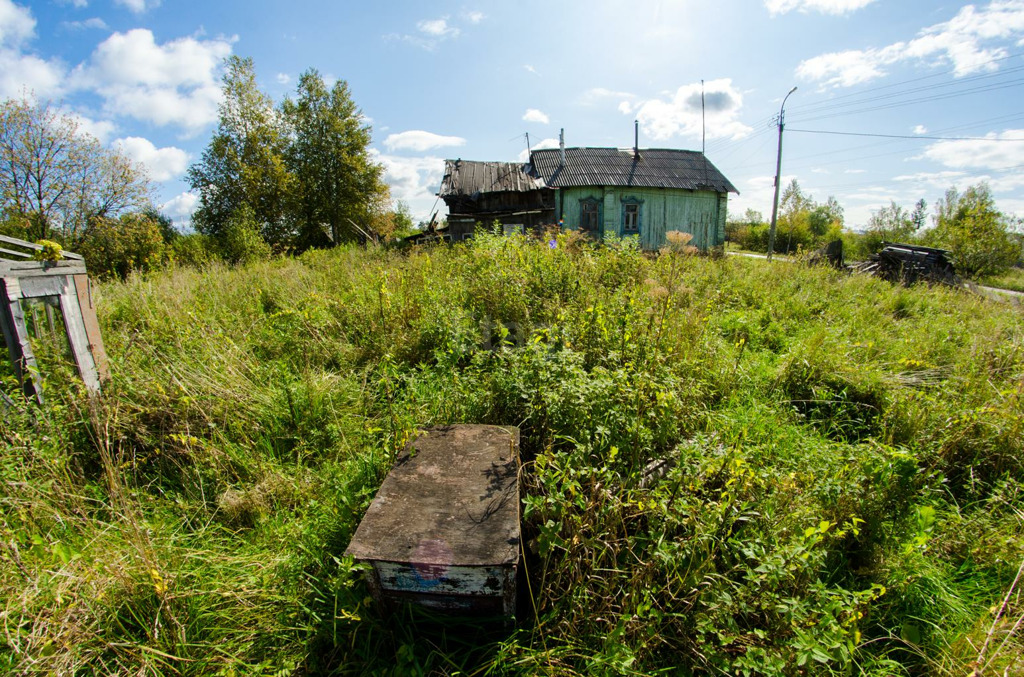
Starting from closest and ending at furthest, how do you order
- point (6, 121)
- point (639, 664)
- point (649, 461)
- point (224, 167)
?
point (639, 664), point (649, 461), point (6, 121), point (224, 167)

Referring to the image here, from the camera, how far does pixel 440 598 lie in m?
1.88

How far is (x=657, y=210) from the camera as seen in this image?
1836cm

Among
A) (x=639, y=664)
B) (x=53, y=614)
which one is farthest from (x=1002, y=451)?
(x=53, y=614)

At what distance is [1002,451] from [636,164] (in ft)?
59.5

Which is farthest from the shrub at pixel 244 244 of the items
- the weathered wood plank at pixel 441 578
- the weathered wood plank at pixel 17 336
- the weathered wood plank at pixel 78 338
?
the weathered wood plank at pixel 441 578

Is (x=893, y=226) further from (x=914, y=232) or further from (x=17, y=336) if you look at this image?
(x=17, y=336)

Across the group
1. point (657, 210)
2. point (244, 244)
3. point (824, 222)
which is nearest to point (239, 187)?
point (244, 244)

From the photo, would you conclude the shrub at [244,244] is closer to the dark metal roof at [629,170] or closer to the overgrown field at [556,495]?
the overgrown field at [556,495]

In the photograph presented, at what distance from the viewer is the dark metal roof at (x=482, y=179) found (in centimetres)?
1730

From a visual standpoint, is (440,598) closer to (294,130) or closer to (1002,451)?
(1002,451)

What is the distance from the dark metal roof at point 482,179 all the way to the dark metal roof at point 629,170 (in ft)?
2.69

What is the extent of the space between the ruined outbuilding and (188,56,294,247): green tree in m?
21.3

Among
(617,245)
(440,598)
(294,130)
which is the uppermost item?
(294,130)

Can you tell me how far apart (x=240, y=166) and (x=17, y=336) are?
77.6 feet
